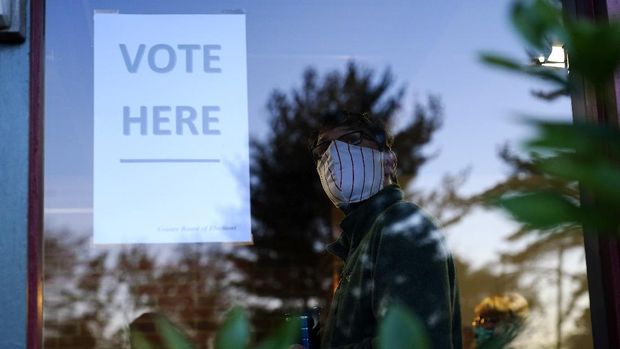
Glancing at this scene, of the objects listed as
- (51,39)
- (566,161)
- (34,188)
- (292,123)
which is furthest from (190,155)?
(566,161)

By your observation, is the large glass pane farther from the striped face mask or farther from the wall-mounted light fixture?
the wall-mounted light fixture

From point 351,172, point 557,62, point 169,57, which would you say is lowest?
point 557,62

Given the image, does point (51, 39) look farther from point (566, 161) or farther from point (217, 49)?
point (566, 161)

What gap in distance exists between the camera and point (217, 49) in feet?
12.0

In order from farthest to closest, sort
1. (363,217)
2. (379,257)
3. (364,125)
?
(364,125), (363,217), (379,257)

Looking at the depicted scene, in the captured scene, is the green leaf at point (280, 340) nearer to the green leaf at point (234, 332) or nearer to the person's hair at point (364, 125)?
the green leaf at point (234, 332)

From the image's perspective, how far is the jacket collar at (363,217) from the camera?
7.97 feet

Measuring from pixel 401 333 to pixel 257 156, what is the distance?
4.06m

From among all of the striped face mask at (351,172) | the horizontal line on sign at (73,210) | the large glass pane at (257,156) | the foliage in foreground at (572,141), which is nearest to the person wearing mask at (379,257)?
the striped face mask at (351,172)

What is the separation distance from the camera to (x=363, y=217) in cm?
244

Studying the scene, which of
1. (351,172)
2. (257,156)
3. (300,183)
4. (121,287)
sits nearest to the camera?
(351,172)

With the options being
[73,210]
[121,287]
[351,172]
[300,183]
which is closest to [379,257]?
[351,172]

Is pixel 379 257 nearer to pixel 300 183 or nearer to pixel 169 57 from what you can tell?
pixel 169 57

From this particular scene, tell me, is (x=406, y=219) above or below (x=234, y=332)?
above
